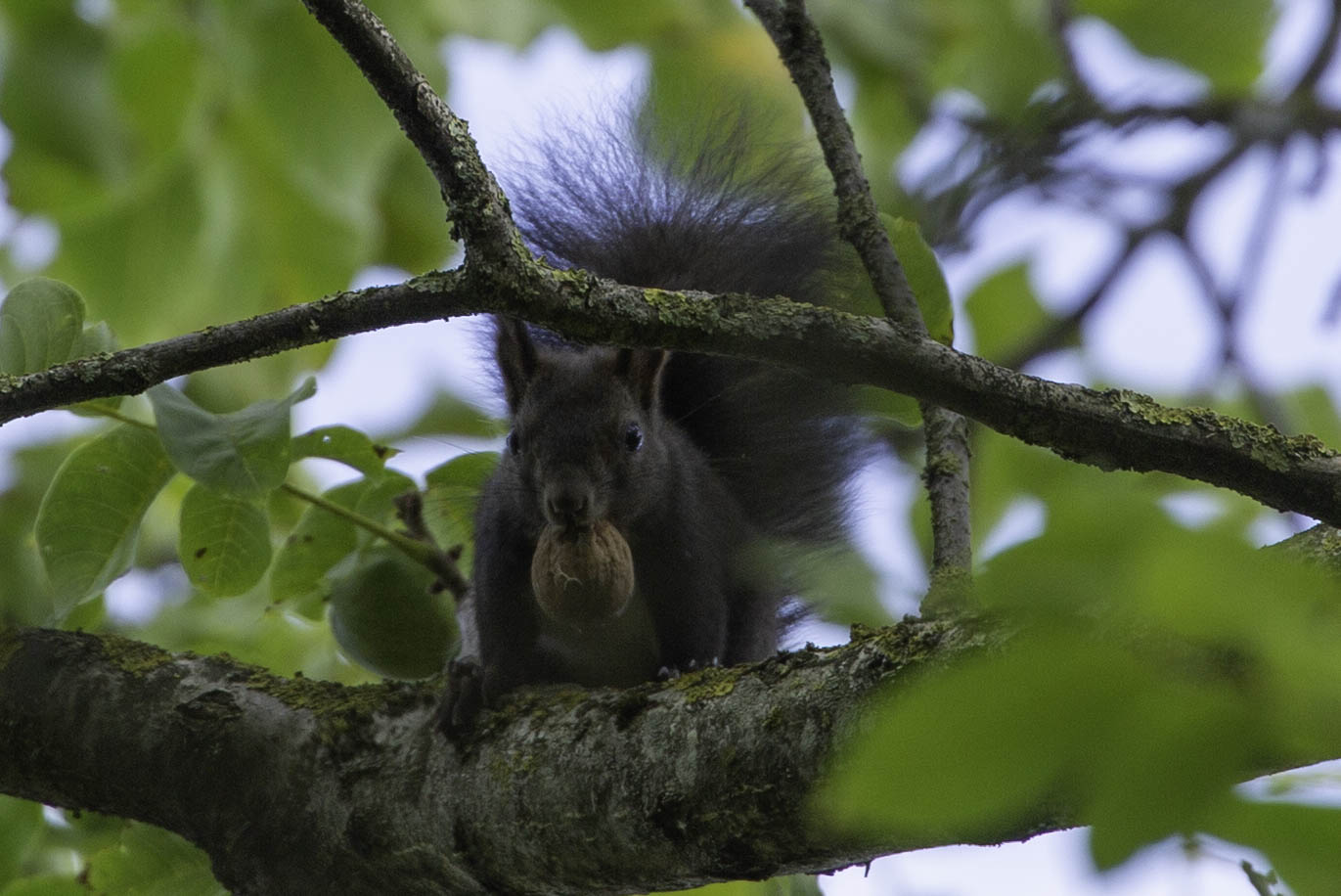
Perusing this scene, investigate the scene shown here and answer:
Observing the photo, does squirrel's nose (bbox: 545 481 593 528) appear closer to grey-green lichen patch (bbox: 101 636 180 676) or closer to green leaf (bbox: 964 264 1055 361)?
grey-green lichen patch (bbox: 101 636 180 676)

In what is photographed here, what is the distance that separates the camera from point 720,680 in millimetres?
1442

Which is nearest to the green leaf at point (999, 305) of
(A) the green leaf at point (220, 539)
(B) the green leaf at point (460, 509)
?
(B) the green leaf at point (460, 509)

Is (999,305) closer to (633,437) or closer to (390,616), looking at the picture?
(633,437)

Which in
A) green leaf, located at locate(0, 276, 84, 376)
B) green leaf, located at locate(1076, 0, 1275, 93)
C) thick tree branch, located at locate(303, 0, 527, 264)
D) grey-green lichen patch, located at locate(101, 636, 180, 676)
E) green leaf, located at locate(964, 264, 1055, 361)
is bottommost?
grey-green lichen patch, located at locate(101, 636, 180, 676)

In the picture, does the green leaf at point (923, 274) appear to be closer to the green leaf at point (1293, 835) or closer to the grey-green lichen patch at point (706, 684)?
the grey-green lichen patch at point (706, 684)

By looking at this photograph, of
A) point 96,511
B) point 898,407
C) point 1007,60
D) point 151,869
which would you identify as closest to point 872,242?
point 898,407

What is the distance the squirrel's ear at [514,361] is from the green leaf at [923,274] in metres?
0.91

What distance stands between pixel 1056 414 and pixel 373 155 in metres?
1.42

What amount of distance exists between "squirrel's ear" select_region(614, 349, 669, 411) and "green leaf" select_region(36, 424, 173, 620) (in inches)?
37.8

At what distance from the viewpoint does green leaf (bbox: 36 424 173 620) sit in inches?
66.4

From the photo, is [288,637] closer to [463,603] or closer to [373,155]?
[463,603]

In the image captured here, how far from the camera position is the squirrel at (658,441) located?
2.28 meters

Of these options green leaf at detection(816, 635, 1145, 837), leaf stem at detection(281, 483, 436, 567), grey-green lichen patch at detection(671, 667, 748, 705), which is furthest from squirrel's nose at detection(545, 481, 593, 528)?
green leaf at detection(816, 635, 1145, 837)

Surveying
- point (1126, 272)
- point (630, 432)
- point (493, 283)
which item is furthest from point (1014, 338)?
point (493, 283)
